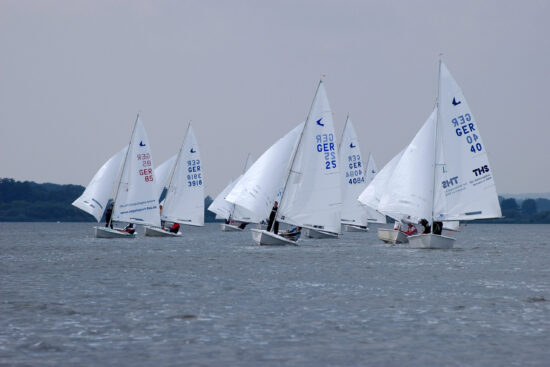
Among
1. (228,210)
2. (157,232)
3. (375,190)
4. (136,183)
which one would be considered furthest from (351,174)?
(228,210)

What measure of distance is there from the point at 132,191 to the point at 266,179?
49.7 ft

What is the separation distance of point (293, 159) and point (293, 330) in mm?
28218

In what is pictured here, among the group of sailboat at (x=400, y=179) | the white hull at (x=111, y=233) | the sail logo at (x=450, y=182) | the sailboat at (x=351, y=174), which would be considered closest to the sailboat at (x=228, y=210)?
the sailboat at (x=351, y=174)

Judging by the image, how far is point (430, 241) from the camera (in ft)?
147

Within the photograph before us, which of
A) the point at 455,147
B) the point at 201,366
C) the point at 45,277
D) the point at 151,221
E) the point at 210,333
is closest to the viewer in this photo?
the point at 201,366

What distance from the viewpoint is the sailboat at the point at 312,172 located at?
44875mm

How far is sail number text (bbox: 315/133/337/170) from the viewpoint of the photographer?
45062 mm

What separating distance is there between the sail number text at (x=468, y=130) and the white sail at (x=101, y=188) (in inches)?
1039

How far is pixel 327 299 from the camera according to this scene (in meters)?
23.0

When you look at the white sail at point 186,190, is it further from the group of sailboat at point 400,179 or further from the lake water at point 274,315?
the lake water at point 274,315

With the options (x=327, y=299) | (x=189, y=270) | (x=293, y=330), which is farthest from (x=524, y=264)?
(x=293, y=330)

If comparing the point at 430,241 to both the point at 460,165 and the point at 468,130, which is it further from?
the point at 468,130

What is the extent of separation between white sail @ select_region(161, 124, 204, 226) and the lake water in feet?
94.3

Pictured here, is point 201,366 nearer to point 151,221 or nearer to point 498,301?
point 498,301
